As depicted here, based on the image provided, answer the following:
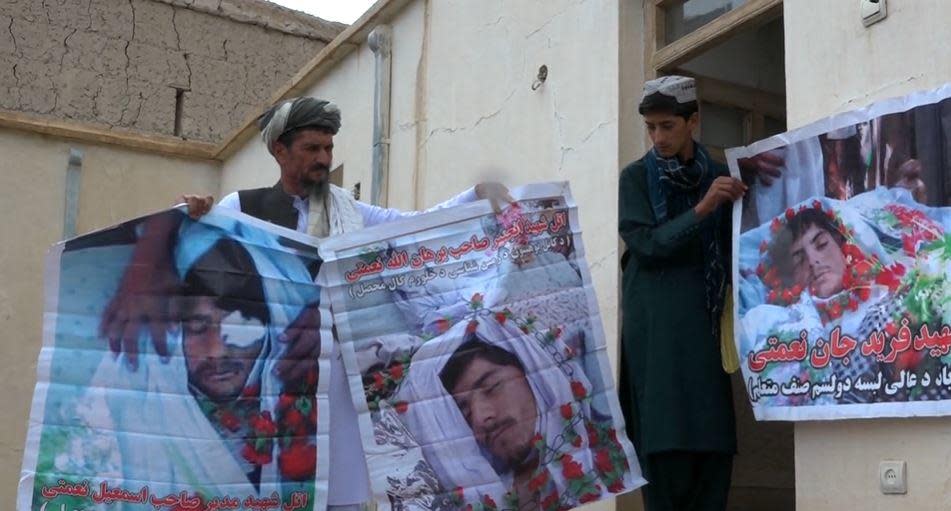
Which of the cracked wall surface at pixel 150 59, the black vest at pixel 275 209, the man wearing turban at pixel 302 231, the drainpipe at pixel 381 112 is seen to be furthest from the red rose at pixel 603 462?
the cracked wall surface at pixel 150 59

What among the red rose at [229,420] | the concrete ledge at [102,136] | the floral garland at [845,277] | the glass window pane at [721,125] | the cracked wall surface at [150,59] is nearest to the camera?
the floral garland at [845,277]

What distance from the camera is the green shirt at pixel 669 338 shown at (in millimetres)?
3830

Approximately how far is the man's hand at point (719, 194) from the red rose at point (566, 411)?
2.45ft

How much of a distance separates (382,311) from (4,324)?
24.2 ft

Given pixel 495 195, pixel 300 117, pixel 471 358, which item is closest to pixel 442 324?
pixel 471 358

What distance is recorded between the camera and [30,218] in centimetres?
1055

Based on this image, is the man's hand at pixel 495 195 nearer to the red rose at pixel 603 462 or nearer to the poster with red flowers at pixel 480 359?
the poster with red flowers at pixel 480 359

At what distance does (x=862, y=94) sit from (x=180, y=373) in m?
2.31

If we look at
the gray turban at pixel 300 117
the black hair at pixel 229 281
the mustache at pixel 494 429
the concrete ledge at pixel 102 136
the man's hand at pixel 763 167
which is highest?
the concrete ledge at pixel 102 136

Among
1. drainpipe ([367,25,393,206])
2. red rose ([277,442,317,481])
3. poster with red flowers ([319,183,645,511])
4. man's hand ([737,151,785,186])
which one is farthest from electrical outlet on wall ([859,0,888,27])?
drainpipe ([367,25,393,206])

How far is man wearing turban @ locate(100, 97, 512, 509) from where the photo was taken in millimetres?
3719

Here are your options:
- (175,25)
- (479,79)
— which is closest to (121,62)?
(175,25)

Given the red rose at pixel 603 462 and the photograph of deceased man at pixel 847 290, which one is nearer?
the photograph of deceased man at pixel 847 290

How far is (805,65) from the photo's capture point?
4.08 meters
